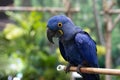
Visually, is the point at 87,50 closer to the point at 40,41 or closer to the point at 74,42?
the point at 74,42

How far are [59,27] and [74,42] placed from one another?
0.12m

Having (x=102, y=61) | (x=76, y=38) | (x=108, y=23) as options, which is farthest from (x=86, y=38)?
(x=102, y=61)

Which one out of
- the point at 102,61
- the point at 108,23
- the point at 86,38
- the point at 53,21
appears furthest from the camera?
the point at 102,61

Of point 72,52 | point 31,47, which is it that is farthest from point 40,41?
point 72,52

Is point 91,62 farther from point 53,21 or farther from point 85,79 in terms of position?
point 53,21

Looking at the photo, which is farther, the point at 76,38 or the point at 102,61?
the point at 102,61

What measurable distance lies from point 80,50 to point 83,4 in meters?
2.62

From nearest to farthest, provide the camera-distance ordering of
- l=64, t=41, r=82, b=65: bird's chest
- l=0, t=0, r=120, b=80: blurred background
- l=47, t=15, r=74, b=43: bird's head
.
A: l=47, t=15, r=74, b=43: bird's head, l=64, t=41, r=82, b=65: bird's chest, l=0, t=0, r=120, b=80: blurred background

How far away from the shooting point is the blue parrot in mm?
1667

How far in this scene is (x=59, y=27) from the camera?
167 centimetres

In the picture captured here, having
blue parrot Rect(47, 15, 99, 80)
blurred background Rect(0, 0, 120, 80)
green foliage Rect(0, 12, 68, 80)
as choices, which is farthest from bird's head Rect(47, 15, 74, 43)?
green foliage Rect(0, 12, 68, 80)

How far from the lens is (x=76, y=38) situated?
1700 mm

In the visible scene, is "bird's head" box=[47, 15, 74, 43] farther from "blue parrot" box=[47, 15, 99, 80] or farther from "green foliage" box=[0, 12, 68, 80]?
"green foliage" box=[0, 12, 68, 80]

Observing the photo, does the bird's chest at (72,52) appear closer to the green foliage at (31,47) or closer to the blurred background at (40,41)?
the blurred background at (40,41)
